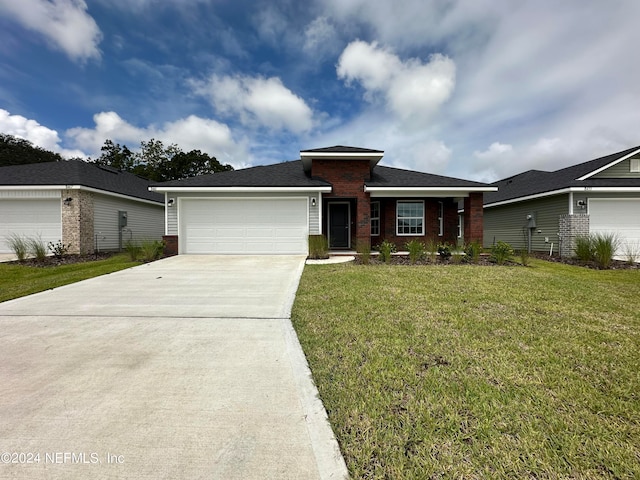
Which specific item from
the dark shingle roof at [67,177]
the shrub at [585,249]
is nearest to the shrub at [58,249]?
the dark shingle roof at [67,177]

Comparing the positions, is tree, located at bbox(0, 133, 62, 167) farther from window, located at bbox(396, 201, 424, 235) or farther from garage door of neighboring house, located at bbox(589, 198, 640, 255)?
garage door of neighboring house, located at bbox(589, 198, 640, 255)

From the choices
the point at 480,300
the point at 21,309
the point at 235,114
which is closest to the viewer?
the point at 21,309

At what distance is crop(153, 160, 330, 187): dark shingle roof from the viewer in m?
12.1

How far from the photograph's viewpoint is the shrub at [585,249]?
1097 centimetres

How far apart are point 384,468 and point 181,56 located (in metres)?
16.9

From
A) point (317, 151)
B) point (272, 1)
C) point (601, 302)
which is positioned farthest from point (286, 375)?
point (272, 1)

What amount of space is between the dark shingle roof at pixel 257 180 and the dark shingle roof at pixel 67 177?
377 cm

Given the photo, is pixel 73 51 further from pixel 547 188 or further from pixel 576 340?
pixel 547 188

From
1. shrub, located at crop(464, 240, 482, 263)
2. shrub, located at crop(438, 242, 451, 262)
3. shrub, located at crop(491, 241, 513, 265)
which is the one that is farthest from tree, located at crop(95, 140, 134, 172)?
shrub, located at crop(491, 241, 513, 265)

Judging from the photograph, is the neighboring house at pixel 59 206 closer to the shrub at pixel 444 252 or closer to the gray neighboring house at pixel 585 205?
the shrub at pixel 444 252

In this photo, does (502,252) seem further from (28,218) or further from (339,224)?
(28,218)

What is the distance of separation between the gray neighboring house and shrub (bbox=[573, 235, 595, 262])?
1.22 m

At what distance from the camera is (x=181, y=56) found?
1363 centimetres

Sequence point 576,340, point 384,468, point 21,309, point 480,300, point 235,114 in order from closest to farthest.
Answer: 1. point 384,468
2. point 576,340
3. point 21,309
4. point 480,300
5. point 235,114
